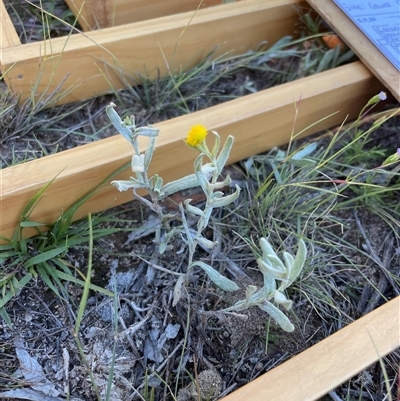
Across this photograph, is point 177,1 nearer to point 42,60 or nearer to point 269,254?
point 42,60

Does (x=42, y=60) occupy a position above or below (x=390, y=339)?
above

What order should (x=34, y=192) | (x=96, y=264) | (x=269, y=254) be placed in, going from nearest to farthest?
(x=269, y=254)
(x=34, y=192)
(x=96, y=264)

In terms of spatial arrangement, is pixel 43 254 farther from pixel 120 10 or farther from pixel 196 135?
pixel 120 10

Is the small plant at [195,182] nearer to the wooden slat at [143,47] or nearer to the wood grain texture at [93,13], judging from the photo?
the wooden slat at [143,47]

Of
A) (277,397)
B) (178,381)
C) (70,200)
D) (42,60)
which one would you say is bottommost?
(178,381)

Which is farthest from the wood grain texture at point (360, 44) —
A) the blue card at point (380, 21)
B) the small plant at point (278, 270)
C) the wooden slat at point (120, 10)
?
the small plant at point (278, 270)

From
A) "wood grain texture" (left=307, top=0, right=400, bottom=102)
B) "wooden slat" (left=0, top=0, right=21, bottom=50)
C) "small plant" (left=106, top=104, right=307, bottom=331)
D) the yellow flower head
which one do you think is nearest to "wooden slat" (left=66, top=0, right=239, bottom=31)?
"wooden slat" (left=0, top=0, right=21, bottom=50)

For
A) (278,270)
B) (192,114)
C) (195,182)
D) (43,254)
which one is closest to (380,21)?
(192,114)

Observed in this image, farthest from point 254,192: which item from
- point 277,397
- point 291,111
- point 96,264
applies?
point 277,397
